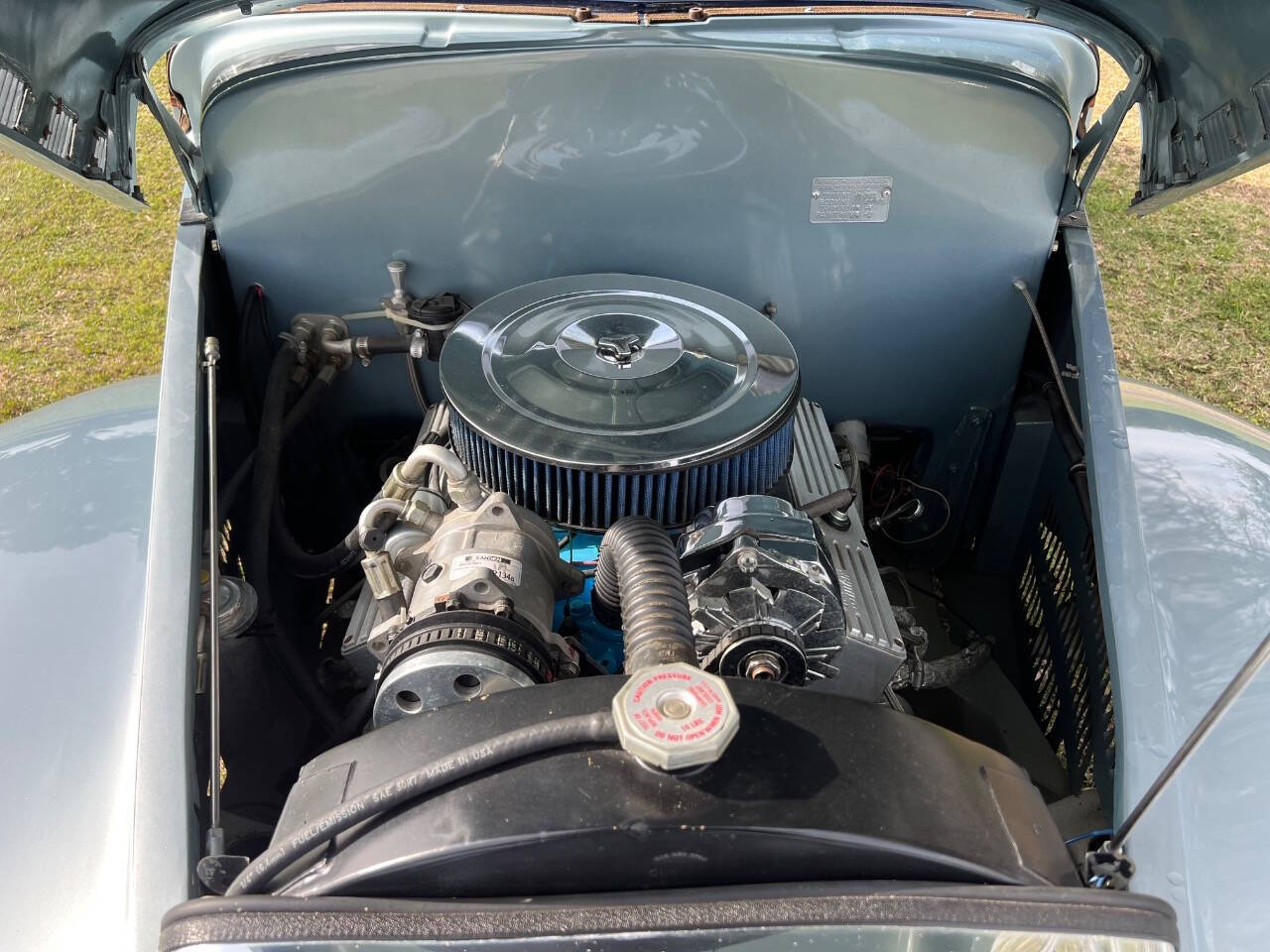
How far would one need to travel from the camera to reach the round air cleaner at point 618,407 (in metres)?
1.07

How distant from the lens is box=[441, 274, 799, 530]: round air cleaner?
1070 millimetres

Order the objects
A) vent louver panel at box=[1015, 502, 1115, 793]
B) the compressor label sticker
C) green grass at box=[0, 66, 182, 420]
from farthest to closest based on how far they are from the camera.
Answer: green grass at box=[0, 66, 182, 420] < vent louver panel at box=[1015, 502, 1115, 793] < the compressor label sticker

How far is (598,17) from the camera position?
129 centimetres

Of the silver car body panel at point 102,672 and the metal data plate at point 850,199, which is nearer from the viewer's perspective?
the silver car body panel at point 102,672

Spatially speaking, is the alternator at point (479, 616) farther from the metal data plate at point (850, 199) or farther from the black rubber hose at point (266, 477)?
the metal data plate at point (850, 199)

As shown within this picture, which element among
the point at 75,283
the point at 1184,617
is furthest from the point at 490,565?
the point at 75,283

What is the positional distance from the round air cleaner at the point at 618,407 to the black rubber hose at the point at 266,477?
0.95 ft

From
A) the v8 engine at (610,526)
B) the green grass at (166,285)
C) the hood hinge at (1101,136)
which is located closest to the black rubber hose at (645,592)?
the v8 engine at (610,526)

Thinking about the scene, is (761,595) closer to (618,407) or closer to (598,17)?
(618,407)

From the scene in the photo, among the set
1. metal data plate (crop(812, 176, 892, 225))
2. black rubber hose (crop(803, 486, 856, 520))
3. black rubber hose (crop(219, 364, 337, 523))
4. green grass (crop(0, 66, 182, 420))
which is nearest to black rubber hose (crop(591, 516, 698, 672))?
black rubber hose (crop(803, 486, 856, 520))

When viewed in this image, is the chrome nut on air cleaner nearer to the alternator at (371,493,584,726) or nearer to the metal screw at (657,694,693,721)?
the metal screw at (657,694,693,721)

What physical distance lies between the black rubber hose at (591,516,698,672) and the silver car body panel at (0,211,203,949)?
1.34ft

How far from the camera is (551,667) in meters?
0.98

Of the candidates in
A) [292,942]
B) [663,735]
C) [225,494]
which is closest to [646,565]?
[663,735]
